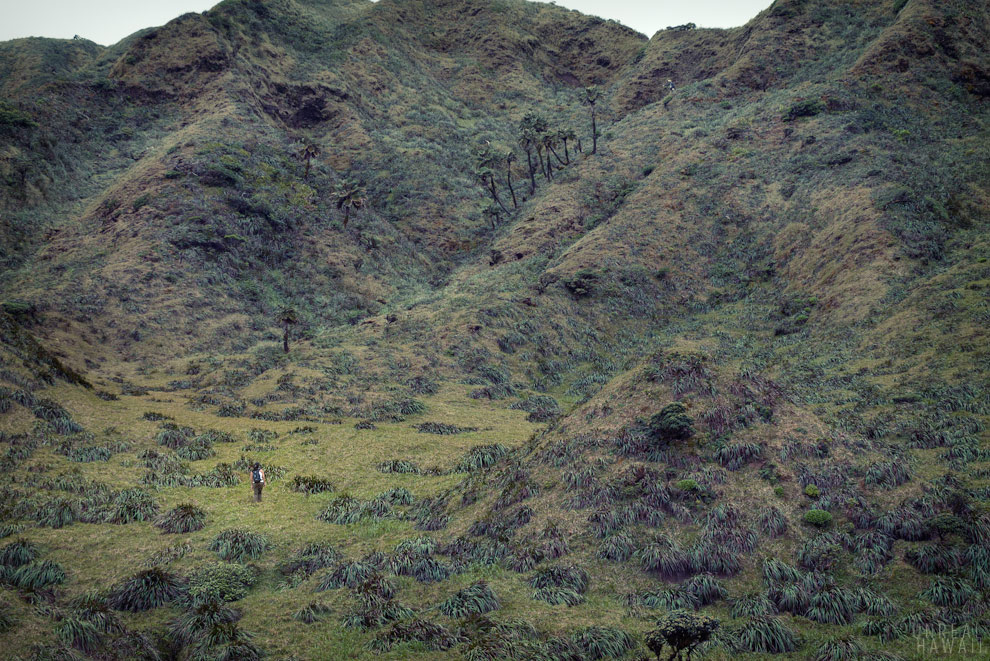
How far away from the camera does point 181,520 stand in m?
16.6

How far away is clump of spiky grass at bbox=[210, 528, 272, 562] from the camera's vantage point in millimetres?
15008

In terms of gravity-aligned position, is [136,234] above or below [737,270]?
above

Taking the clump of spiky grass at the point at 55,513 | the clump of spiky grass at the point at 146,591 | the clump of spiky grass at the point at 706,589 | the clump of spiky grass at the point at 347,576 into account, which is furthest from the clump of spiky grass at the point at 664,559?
the clump of spiky grass at the point at 55,513

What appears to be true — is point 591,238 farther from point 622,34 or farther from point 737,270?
point 622,34

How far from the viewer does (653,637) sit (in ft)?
34.2

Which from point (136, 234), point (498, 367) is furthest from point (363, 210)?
point (498, 367)

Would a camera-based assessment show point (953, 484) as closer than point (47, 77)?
Yes

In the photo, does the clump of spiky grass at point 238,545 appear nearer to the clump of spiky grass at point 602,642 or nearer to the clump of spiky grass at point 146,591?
the clump of spiky grass at point 146,591

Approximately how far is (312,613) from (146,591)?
397 cm

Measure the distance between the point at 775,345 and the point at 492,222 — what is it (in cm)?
4489

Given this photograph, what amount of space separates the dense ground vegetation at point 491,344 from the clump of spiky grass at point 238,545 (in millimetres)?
149

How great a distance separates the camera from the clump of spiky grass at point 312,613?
39.4 feet

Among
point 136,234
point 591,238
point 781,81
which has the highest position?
point 781,81

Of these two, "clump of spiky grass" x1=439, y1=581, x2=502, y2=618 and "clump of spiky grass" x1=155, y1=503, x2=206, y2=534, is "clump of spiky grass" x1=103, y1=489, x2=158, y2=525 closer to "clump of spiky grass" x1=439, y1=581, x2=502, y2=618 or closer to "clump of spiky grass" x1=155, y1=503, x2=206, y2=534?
"clump of spiky grass" x1=155, y1=503, x2=206, y2=534
